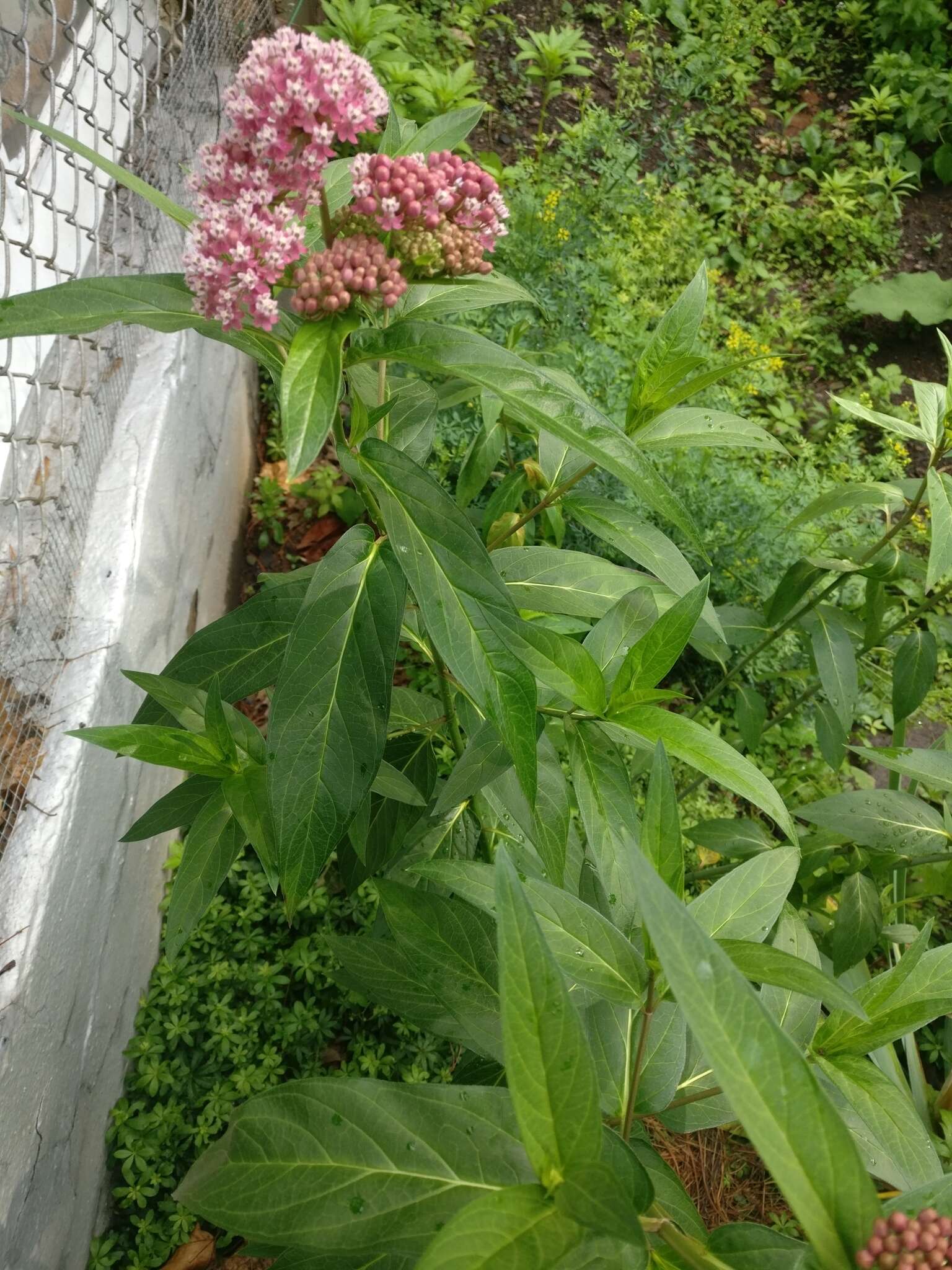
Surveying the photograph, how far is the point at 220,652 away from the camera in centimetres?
137

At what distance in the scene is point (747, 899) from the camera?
1.12 m

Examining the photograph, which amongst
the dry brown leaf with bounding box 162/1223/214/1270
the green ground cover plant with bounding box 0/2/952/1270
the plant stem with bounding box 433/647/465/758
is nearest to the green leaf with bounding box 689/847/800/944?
the green ground cover plant with bounding box 0/2/952/1270

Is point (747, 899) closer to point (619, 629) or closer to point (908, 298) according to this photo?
point (619, 629)

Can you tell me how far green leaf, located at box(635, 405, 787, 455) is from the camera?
1.45 meters

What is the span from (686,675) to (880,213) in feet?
11.1

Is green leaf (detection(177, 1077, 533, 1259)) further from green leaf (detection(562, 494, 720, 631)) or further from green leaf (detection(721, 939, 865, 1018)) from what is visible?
green leaf (detection(562, 494, 720, 631))

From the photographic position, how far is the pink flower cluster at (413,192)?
990 millimetres

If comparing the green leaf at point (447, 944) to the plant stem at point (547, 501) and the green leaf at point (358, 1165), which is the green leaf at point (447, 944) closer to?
the green leaf at point (358, 1165)

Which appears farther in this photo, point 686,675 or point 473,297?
point 686,675

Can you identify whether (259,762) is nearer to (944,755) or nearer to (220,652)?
(220,652)

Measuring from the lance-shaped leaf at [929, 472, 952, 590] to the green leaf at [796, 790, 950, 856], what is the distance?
498 millimetres

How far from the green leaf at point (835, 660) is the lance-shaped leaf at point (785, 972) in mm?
1189

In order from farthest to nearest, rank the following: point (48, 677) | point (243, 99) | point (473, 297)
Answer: point (48, 677), point (473, 297), point (243, 99)

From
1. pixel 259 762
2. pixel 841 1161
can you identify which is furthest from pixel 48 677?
pixel 841 1161
